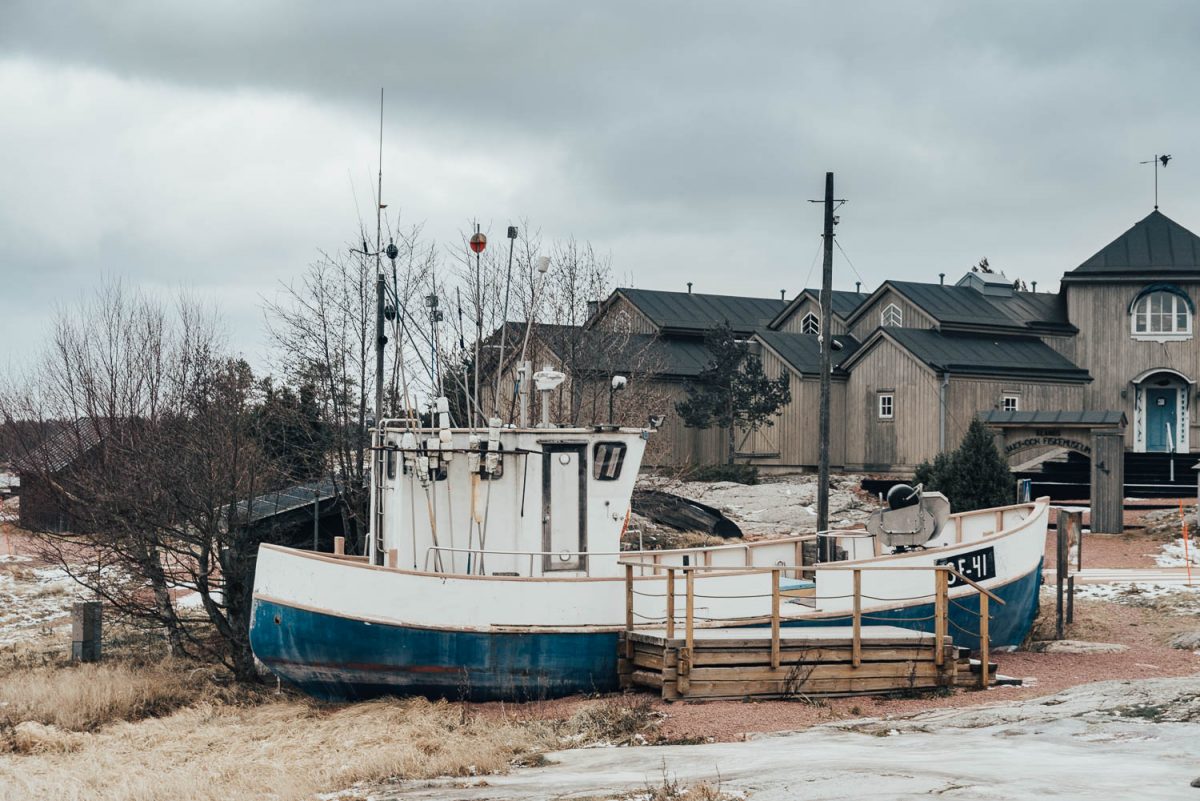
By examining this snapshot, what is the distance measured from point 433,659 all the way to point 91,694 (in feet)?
14.8

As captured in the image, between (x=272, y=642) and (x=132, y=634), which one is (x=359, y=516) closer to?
(x=132, y=634)

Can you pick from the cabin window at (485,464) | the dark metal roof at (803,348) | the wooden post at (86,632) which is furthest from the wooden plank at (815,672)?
the dark metal roof at (803,348)

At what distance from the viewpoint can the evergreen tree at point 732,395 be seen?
47281 mm

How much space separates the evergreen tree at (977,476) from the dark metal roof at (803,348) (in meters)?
12.7

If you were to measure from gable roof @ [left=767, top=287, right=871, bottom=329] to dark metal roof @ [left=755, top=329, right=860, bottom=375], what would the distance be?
85.7 inches

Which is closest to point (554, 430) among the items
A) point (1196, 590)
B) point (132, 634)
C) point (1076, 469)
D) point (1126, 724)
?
point (1126, 724)

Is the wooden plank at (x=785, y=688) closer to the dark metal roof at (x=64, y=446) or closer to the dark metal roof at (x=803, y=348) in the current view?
the dark metal roof at (x=64, y=446)

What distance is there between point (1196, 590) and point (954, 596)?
8252mm

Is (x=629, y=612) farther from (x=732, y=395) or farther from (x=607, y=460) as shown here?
(x=732, y=395)

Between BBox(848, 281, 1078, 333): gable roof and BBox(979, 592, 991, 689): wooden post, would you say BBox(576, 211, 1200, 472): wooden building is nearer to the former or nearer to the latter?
BBox(848, 281, 1078, 333): gable roof

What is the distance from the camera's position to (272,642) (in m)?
16.9

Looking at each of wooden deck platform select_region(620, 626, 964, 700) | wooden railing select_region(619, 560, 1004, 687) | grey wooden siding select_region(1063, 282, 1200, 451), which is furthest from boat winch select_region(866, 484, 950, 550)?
grey wooden siding select_region(1063, 282, 1200, 451)

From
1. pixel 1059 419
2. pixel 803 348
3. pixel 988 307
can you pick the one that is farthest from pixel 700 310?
pixel 1059 419

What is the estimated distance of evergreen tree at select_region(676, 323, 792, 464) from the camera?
1861 inches
